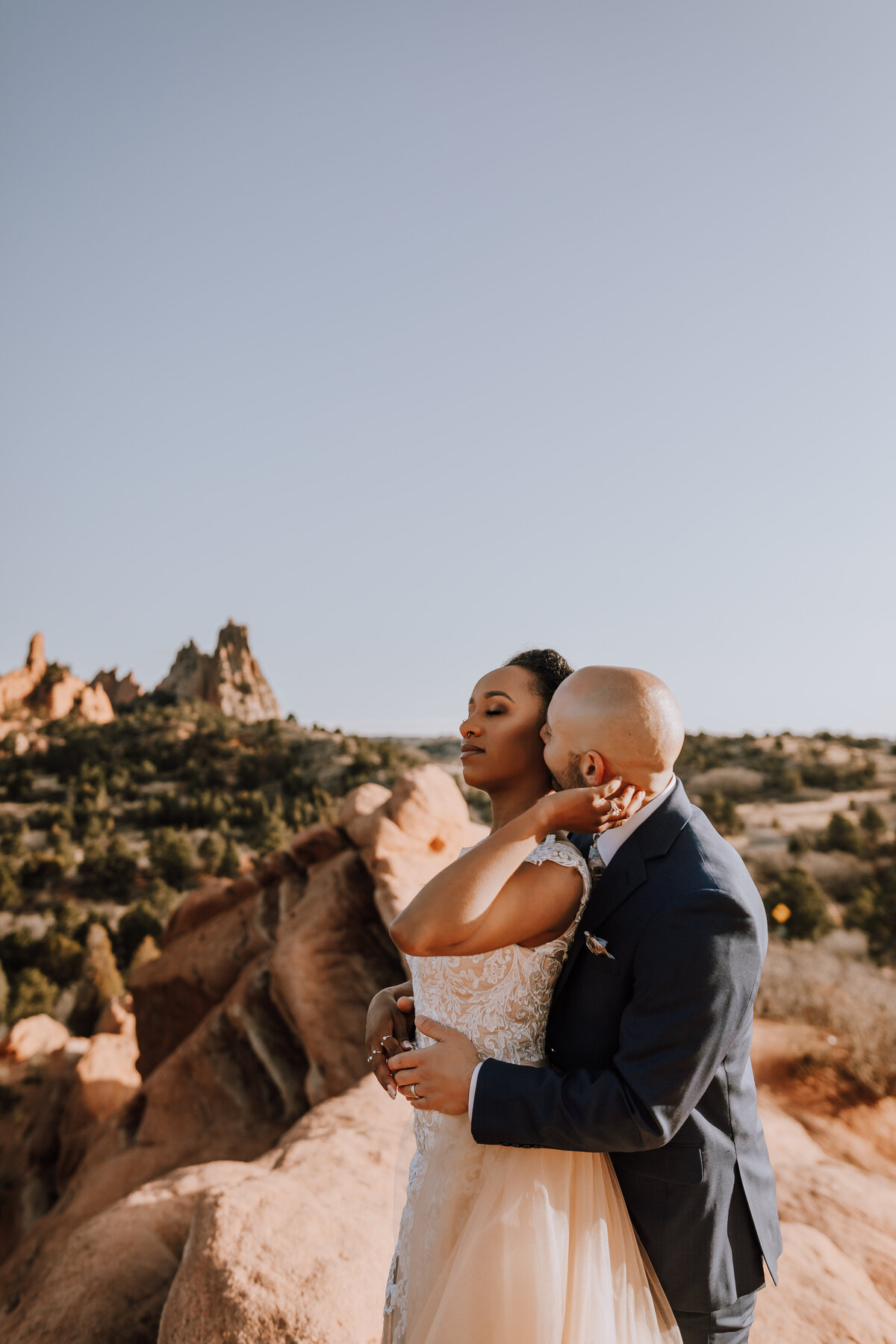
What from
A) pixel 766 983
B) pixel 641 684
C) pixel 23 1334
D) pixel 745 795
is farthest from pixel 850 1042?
pixel 745 795

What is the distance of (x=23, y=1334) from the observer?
3.34 meters

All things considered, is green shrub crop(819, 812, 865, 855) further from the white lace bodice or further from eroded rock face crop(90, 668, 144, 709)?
eroded rock face crop(90, 668, 144, 709)

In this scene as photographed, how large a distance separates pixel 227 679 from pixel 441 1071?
95.8 meters

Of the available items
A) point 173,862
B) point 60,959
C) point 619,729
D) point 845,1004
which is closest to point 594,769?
point 619,729

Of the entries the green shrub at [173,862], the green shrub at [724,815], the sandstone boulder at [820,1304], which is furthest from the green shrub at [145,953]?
the sandstone boulder at [820,1304]

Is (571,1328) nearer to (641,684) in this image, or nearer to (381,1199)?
(641,684)

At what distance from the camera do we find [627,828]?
1758 mm

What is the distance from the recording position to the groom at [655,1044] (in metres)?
1.47

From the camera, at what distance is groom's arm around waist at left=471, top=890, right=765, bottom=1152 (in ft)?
4.77

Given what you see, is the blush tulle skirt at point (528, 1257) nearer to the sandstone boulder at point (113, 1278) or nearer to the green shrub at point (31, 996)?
the sandstone boulder at point (113, 1278)

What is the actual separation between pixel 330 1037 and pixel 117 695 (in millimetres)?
102842

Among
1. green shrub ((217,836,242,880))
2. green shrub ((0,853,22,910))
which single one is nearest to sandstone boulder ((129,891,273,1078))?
green shrub ((217,836,242,880))

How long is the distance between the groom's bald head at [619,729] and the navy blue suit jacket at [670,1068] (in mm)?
128

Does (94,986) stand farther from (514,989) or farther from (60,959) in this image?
(514,989)
